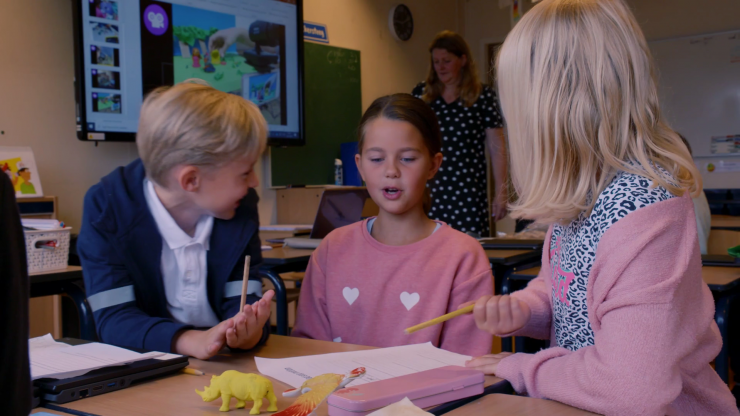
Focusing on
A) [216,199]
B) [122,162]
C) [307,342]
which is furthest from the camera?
[122,162]

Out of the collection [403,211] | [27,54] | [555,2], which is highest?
[27,54]

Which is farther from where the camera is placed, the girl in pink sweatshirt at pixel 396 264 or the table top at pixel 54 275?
the table top at pixel 54 275

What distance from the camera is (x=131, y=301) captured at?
124 centimetres

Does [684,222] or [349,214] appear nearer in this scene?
[684,222]

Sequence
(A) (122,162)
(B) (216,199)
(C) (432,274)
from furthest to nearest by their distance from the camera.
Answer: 1. (A) (122,162)
2. (C) (432,274)
3. (B) (216,199)

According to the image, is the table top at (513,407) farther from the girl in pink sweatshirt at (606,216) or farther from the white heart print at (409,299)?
the white heart print at (409,299)

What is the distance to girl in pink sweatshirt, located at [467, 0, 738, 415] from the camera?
31.6 inches

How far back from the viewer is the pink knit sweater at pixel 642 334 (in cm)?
79

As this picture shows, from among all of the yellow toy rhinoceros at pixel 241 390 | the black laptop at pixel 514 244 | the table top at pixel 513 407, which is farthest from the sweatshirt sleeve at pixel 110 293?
the black laptop at pixel 514 244

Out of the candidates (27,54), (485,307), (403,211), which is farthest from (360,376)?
(27,54)

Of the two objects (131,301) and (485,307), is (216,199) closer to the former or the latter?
(131,301)

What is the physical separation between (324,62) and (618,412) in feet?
13.0

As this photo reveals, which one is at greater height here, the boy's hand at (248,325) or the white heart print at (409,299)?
the boy's hand at (248,325)

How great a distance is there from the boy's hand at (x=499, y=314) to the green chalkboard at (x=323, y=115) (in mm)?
3221
